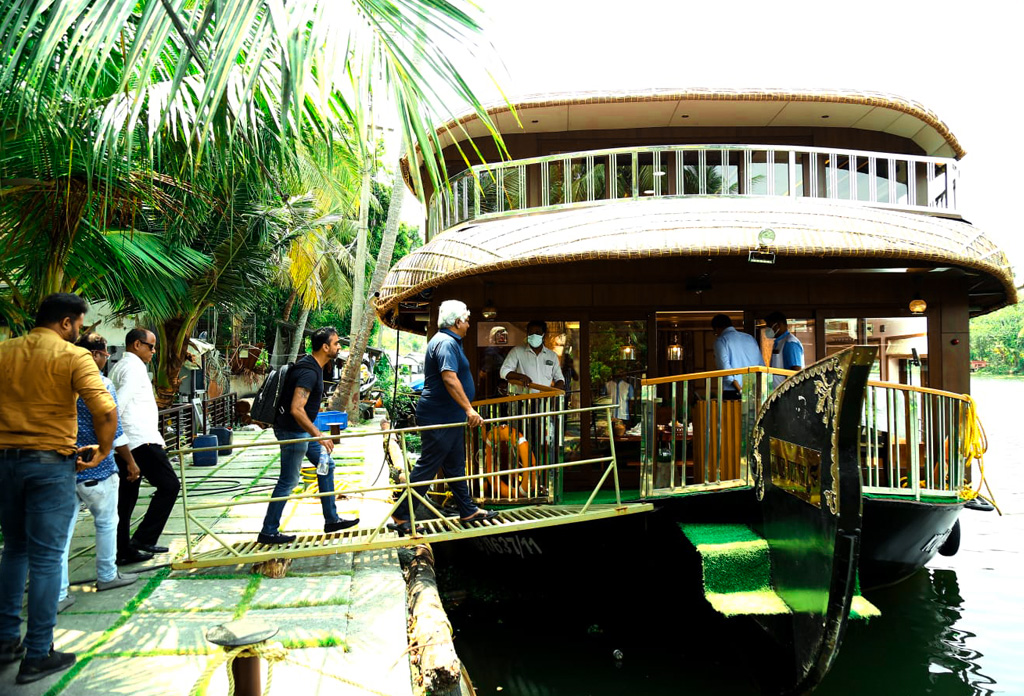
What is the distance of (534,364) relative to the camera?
6.80m

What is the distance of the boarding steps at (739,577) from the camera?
177 inches

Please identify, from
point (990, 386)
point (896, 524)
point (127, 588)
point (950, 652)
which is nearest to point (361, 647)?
point (127, 588)

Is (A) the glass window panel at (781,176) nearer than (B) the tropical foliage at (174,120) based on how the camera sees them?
No

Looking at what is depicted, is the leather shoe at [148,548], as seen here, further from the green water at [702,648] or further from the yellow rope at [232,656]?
the yellow rope at [232,656]

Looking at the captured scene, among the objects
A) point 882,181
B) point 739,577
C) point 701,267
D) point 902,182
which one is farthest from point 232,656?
point 902,182

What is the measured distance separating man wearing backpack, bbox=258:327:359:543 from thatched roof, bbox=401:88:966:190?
3232 millimetres

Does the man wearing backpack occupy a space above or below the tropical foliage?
below

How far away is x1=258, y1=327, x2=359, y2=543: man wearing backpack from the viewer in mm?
4918

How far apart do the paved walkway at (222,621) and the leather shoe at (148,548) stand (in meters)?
0.06

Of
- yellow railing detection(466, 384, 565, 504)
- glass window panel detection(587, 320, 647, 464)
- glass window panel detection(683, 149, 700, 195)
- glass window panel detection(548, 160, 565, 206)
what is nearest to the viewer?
yellow railing detection(466, 384, 565, 504)

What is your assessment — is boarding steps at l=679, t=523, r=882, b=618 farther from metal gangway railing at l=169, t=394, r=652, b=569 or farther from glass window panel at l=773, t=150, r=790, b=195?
glass window panel at l=773, t=150, r=790, b=195

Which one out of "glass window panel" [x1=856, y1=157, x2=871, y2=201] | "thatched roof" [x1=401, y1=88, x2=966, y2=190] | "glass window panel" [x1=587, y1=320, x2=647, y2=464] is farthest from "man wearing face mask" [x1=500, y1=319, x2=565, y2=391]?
"glass window panel" [x1=856, y1=157, x2=871, y2=201]

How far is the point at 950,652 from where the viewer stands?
604cm

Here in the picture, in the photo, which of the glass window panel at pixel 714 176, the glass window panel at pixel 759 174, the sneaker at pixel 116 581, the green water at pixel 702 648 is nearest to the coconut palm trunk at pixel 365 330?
the glass window panel at pixel 714 176
